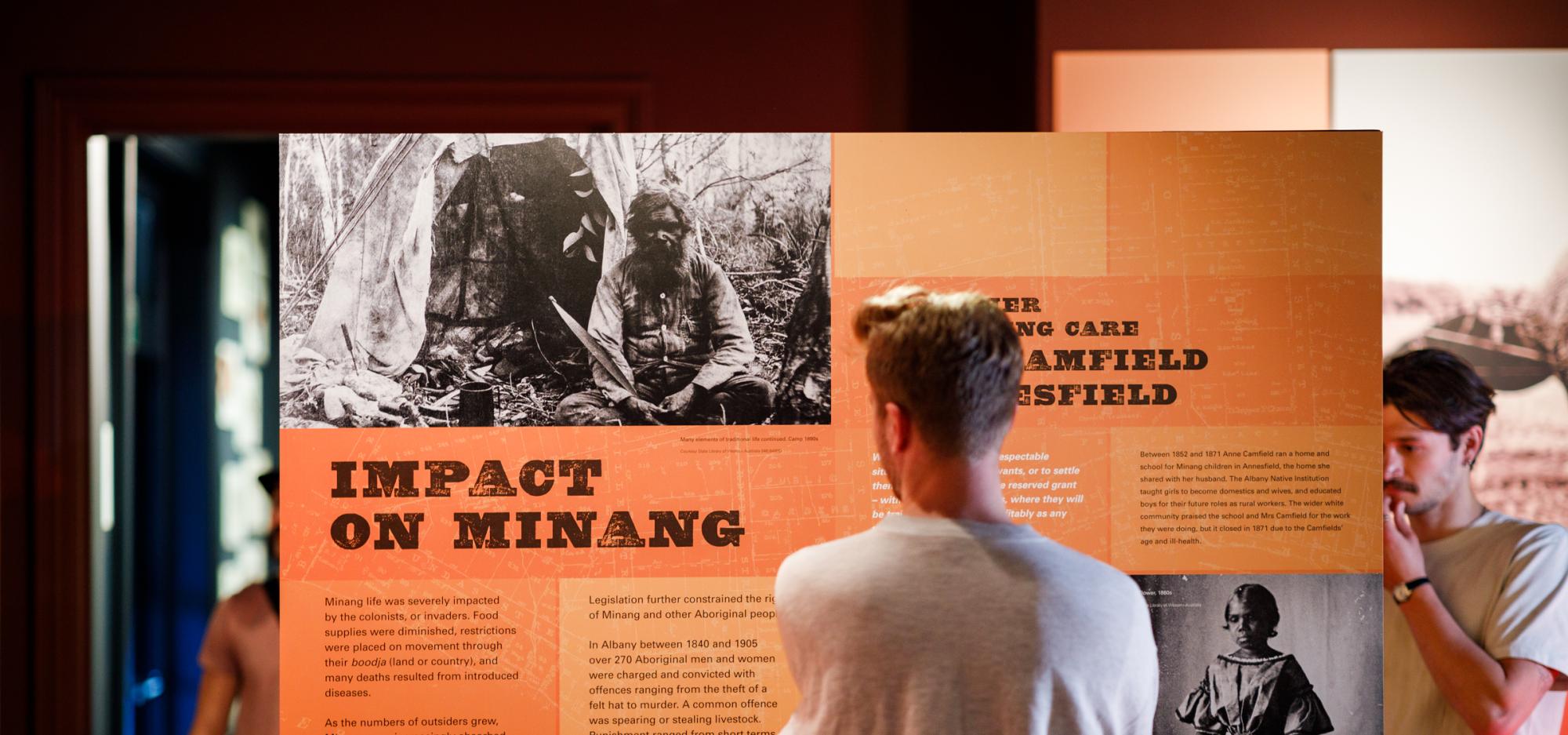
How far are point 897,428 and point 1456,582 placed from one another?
7.48 ft

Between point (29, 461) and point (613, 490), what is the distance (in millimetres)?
2176

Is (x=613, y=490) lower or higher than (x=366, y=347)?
lower

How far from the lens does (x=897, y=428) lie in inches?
64.3

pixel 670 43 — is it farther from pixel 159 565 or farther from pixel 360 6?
pixel 159 565

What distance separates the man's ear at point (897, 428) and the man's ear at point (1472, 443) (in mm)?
2317

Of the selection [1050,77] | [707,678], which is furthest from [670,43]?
[707,678]

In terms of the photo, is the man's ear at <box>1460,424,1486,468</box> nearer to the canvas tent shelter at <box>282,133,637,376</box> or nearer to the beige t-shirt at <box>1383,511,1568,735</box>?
the beige t-shirt at <box>1383,511,1568,735</box>

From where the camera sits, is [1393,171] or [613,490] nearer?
[613,490]

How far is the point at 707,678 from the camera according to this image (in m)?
2.48

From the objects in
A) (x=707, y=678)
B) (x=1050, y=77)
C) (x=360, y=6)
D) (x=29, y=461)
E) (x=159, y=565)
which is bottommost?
(x=159, y=565)

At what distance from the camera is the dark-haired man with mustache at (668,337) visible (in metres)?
2.50

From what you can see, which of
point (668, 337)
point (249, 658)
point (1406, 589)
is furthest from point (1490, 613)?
point (249, 658)

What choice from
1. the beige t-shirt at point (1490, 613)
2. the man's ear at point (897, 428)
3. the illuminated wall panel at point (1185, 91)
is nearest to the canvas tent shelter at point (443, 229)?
the man's ear at point (897, 428)

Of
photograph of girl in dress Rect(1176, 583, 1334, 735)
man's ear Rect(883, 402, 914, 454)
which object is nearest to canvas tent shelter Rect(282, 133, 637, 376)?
man's ear Rect(883, 402, 914, 454)
